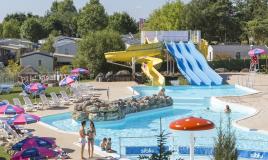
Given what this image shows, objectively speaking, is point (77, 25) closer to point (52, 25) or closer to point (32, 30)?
point (52, 25)

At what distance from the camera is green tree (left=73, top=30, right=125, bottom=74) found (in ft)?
141

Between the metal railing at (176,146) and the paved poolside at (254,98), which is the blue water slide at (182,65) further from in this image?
the metal railing at (176,146)

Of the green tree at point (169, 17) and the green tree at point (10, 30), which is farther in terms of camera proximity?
the green tree at point (10, 30)

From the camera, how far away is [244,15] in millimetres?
70875

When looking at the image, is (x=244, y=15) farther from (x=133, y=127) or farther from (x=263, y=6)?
(x=133, y=127)

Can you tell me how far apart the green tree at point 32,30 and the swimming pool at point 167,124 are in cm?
5841

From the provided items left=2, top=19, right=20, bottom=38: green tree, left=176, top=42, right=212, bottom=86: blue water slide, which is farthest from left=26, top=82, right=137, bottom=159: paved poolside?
left=2, top=19, right=20, bottom=38: green tree

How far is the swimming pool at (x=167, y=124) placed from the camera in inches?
717

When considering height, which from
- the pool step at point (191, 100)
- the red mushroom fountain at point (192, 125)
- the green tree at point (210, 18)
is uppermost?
the green tree at point (210, 18)

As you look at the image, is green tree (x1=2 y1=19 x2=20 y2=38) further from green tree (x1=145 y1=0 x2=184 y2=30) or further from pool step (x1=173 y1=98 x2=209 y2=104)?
pool step (x1=173 y1=98 x2=209 y2=104)

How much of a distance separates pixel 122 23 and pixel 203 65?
54.7 m

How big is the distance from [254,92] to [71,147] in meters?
19.6

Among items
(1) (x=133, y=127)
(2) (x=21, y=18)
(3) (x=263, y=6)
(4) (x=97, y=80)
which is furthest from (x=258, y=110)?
(2) (x=21, y=18)

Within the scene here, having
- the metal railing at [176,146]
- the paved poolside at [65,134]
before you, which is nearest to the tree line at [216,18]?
the paved poolside at [65,134]
